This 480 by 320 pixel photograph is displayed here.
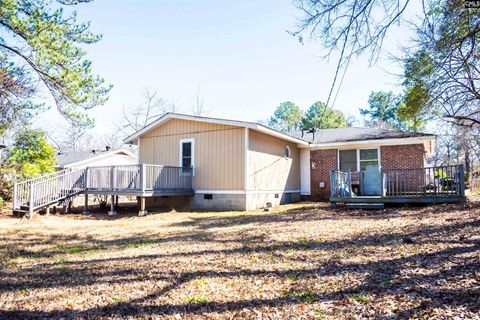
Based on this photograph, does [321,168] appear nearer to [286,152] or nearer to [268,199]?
[286,152]

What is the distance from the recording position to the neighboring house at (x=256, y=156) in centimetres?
1310

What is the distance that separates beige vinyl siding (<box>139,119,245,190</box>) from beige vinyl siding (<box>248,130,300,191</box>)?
52cm

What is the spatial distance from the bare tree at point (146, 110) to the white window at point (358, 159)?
2479 cm

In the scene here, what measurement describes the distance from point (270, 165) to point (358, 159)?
4.37m

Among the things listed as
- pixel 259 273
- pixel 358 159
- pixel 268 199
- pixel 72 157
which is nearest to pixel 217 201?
pixel 268 199

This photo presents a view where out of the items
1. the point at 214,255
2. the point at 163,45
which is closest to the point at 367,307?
the point at 214,255

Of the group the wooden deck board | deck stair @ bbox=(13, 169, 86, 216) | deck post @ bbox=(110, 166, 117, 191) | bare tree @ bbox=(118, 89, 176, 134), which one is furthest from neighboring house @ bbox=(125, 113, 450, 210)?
bare tree @ bbox=(118, 89, 176, 134)

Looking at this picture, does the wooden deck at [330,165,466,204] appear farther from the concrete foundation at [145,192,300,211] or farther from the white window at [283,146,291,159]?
the white window at [283,146,291,159]

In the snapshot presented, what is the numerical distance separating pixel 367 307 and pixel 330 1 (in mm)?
3640

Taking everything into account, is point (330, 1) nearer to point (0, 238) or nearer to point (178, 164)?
point (0, 238)

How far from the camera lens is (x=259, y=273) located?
4.33 metres

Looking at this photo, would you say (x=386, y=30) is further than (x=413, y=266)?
Yes

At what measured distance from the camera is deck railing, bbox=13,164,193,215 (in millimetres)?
11945

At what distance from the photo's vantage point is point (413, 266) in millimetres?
4113
